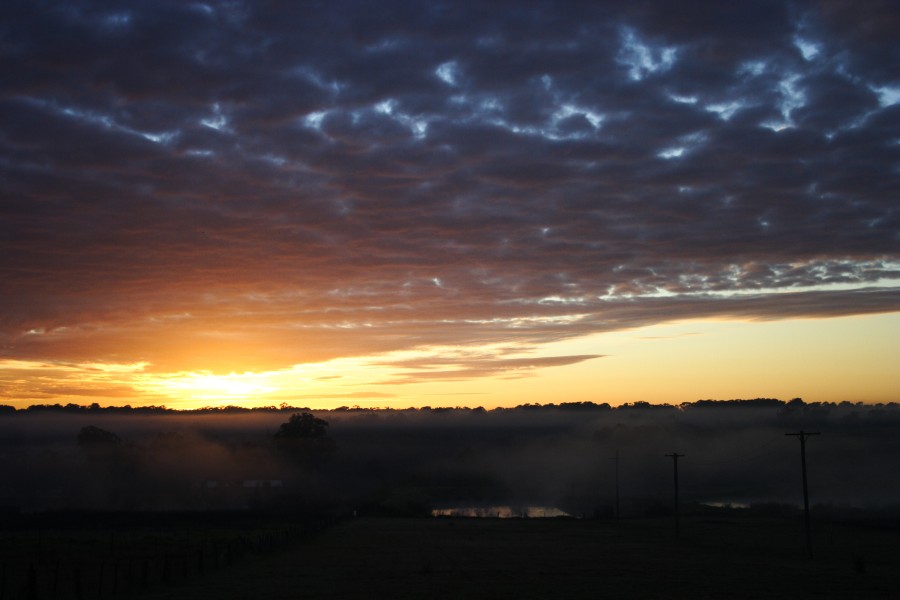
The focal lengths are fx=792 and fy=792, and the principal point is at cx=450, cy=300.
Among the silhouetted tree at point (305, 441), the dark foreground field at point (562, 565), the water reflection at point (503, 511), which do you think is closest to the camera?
the dark foreground field at point (562, 565)

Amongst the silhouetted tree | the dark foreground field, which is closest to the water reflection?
the dark foreground field

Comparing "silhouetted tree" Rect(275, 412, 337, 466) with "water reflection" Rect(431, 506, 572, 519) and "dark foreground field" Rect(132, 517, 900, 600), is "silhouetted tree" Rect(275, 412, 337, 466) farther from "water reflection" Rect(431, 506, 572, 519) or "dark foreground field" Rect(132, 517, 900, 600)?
"dark foreground field" Rect(132, 517, 900, 600)

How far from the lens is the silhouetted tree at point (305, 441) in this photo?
174 metres

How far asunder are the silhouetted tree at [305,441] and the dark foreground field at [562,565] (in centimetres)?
10335

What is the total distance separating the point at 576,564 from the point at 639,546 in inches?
657

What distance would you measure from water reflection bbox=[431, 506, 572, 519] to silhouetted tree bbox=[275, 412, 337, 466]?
66611mm

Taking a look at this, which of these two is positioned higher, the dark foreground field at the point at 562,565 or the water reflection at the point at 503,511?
the dark foreground field at the point at 562,565

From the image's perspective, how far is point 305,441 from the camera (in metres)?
176

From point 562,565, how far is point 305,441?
142m

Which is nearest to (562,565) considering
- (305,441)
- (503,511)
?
(503,511)

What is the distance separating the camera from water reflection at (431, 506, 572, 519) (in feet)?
334

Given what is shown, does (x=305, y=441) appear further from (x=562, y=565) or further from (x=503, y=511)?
(x=562, y=565)

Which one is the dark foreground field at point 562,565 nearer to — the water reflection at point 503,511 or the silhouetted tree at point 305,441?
the water reflection at point 503,511

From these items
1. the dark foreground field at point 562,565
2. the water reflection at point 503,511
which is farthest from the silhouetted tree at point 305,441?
the dark foreground field at point 562,565
